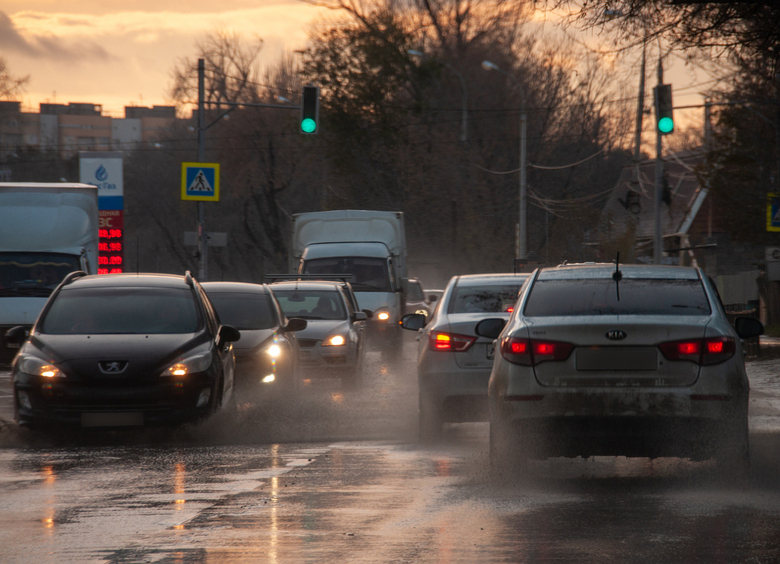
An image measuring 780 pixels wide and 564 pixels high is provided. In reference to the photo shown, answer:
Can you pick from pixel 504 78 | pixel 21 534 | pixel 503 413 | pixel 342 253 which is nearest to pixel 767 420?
pixel 503 413

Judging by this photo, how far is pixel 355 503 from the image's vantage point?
7.26m

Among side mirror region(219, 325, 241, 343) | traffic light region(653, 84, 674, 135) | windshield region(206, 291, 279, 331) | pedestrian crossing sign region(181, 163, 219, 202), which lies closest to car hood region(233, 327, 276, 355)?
windshield region(206, 291, 279, 331)

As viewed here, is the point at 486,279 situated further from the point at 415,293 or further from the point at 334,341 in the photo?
the point at 415,293

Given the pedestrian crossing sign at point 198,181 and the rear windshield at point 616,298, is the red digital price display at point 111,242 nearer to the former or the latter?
the pedestrian crossing sign at point 198,181

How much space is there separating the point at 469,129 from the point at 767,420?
137ft

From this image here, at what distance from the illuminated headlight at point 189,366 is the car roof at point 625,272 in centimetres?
362

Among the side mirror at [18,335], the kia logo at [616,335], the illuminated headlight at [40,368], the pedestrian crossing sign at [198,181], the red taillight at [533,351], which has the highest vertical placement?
the pedestrian crossing sign at [198,181]

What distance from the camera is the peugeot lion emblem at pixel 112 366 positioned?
10.5 meters

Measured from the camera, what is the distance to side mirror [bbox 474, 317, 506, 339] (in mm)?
9000

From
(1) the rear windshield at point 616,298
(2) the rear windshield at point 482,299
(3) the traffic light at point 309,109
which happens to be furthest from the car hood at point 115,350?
(3) the traffic light at point 309,109

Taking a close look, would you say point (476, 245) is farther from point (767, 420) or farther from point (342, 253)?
point (767, 420)

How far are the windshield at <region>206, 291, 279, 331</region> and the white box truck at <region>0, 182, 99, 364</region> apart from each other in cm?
621

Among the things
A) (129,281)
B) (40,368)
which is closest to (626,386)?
(40,368)

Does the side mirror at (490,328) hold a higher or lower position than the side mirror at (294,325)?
higher
